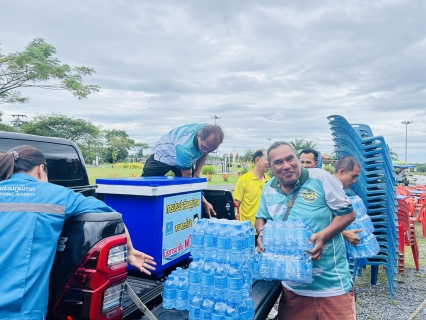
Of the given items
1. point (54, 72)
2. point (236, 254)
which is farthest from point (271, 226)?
point (54, 72)

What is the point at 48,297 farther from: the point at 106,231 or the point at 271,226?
the point at 271,226

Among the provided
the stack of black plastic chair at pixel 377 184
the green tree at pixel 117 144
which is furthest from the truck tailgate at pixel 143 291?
the green tree at pixel 117 144

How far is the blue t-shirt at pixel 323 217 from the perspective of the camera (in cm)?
236

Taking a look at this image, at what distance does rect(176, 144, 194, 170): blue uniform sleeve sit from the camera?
11.8 ft

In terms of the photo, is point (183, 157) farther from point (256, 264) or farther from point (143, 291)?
point (143, 291)

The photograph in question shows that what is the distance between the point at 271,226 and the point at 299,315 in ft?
2.62

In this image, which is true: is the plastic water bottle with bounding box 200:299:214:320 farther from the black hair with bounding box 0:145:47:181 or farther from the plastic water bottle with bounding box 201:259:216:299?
the black hair with bounding box 0:145:47:181

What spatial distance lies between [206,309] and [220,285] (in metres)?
0.16

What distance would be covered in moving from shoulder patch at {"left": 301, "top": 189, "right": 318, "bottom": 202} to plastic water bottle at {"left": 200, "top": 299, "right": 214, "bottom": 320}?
998 millimetres

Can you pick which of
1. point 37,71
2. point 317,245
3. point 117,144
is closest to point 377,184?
point 317,245

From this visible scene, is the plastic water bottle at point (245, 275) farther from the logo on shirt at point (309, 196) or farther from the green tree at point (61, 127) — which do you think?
the green tree at point (61, 127)

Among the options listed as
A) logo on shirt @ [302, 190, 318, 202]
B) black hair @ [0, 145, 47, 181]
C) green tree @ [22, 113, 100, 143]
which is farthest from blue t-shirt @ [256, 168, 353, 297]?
green tree @ [22, 113, 100, 143]

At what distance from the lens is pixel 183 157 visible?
362 cm

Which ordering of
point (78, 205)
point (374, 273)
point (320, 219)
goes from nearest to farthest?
point (78, 205) → point (320, 219) → point (374, 273)
